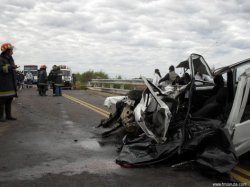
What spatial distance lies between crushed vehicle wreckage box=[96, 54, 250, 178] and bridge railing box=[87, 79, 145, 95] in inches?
515

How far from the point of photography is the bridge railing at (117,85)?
23.5 m

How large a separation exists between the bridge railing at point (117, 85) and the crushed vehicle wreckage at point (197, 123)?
13069 millimetres

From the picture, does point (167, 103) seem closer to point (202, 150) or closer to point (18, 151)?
point (202, 150)

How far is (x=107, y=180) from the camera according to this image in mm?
5410

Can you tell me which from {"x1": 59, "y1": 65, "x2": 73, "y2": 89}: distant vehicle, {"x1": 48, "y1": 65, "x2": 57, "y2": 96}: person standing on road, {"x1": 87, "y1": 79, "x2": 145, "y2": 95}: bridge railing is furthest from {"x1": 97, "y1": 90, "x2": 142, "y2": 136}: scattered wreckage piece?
{"x1": 59, "y1": 65, "x2": 73, "y2": 89}: distant vehicle

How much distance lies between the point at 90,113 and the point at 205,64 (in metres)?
6.76

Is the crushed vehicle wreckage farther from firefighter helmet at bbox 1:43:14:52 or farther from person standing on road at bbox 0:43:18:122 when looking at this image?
firefighter helmet at bbox 1:43:14:52

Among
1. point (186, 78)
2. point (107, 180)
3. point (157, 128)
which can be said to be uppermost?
point (186, 78)

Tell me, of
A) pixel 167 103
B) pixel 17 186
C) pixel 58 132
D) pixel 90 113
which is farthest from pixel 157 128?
pixel 90 113

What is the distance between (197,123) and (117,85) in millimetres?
22931

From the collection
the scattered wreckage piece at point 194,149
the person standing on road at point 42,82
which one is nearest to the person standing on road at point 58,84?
the person standing on road at point 42,82

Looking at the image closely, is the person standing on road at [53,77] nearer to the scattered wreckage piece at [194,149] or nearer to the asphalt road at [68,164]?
the asphalt road at [68,164]

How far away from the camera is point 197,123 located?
6301 millimetres

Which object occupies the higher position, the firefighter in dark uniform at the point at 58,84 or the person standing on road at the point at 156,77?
the person standing on road at the point at 156,77
